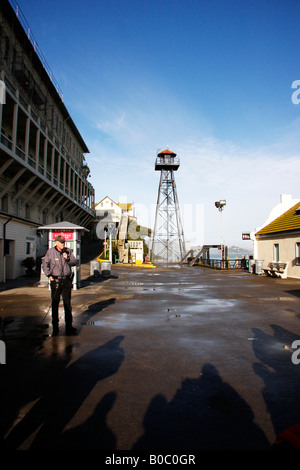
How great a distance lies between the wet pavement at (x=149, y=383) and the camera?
2.82m

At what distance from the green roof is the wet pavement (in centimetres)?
1359

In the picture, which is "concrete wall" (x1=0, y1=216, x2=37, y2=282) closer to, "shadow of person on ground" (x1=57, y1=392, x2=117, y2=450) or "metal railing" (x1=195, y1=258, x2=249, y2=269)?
"shadow of person on ground" (x1=57, y1=392, x2=117, y2=450)

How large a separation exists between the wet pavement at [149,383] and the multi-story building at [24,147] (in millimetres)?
12395

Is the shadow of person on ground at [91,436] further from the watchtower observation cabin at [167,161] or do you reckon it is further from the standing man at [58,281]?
the watchtower observation cabin at [167,161]

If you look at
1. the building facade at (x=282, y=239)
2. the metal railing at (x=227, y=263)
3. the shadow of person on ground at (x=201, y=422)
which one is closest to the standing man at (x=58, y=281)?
the shadow of person on ground at (x=201, y=422)

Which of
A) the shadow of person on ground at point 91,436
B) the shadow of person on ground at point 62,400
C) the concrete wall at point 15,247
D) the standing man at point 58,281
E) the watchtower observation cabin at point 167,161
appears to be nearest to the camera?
the shadow of person on ground at point 91,436

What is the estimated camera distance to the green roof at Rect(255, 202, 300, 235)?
20.2 m

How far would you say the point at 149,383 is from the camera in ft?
13.0

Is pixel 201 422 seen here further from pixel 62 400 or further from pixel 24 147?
pixel 24 147

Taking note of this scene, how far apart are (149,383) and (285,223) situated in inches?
797

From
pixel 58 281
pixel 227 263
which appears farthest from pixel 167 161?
pixel 58 281

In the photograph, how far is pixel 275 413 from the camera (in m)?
3.22

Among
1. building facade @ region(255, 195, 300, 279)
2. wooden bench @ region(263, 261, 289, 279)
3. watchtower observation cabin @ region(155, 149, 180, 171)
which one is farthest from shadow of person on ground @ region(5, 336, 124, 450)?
watchtower observation cabin @ region(155, 149, 180, 171)
